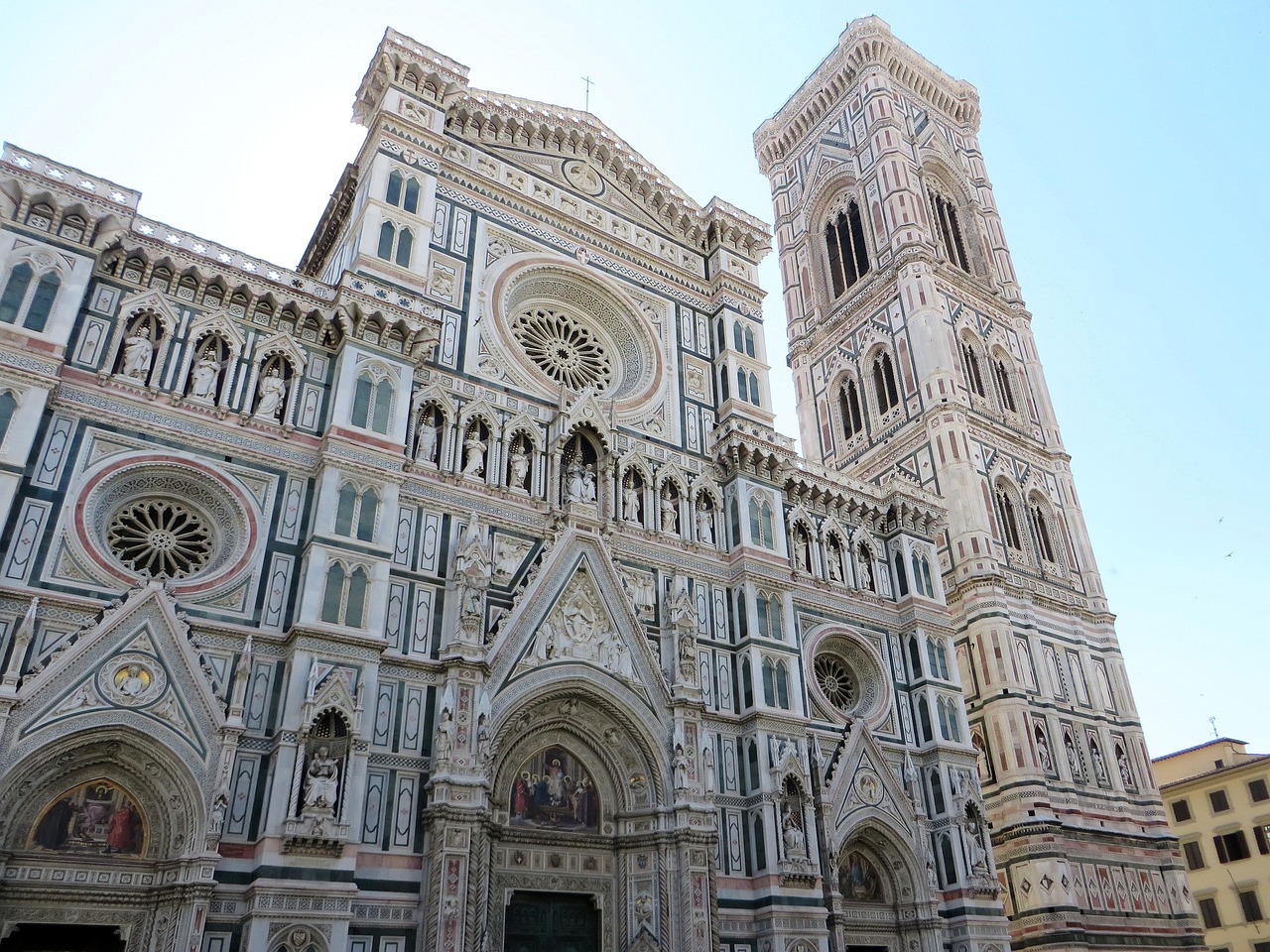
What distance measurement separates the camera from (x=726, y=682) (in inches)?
835

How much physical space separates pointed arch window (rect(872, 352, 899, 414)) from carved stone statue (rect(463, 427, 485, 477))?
1910cm

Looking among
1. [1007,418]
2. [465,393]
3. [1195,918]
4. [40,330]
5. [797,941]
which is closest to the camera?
[40,330]

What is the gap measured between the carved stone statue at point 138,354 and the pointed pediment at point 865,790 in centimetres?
1540

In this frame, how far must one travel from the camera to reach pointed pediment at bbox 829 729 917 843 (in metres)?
21.1

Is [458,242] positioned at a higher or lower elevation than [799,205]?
lower

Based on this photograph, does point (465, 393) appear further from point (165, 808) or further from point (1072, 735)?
point (1072, 735)

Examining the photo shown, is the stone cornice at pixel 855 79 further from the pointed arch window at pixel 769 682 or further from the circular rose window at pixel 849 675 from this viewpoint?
the pointed arch window at pixel 769 682

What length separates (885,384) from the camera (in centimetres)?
3588

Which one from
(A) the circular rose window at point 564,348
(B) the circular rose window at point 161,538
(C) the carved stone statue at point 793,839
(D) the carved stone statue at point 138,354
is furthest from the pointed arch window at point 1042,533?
(D) the carved stone statue at point 138,354

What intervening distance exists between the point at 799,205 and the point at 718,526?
24449 mm

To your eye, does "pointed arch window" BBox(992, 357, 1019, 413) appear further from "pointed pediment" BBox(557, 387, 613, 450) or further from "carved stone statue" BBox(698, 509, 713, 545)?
"pointed pediment" BBox(557, 387, 613, 450)

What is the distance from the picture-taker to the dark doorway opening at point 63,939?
13234 millimetres

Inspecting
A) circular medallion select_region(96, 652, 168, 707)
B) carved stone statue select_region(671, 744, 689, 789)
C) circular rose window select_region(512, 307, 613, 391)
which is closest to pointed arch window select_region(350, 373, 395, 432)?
circular rose window select_region(512, 307, 613, 391)

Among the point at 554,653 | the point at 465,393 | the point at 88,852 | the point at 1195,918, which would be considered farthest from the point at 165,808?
the point at 1195,918
